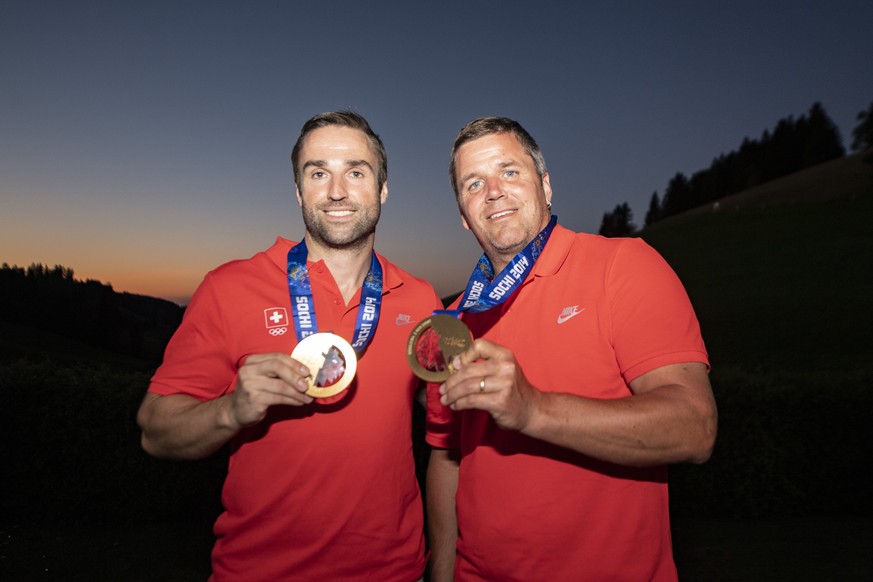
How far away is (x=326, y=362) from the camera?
260 cm

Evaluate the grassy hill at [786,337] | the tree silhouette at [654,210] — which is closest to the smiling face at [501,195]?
the grassy hill at [786,337]

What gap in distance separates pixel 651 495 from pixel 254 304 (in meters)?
2.32

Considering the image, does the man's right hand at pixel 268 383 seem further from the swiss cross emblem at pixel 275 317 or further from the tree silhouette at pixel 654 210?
the tree silhouette at pixel 654 210

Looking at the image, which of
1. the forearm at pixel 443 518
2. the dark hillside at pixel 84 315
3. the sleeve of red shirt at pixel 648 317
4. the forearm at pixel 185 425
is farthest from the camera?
the dark hillside at pixel 84 315

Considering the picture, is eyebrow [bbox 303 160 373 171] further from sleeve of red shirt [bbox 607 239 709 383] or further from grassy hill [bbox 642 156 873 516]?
grassy hill [bbox 642 156 873 516]

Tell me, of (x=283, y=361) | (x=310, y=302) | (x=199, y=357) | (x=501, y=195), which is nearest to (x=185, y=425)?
(x=199, y=357)

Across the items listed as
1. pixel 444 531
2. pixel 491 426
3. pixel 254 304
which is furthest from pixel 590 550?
pixel 254 304

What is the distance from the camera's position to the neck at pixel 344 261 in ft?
10.8

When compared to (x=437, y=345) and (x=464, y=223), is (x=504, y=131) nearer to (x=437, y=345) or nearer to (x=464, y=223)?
(x=464, y=223)

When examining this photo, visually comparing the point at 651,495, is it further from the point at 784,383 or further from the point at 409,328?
the point at 784,383

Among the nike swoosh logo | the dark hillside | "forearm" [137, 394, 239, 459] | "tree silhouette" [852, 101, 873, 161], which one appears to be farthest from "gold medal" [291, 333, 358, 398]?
"tree silhouette" [852, 101, 873, 161]

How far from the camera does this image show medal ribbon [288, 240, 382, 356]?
296 centimetres

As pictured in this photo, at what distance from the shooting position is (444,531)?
3.14m

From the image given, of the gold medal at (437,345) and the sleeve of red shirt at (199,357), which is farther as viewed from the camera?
the sleeve of red shirt at (199,357)
